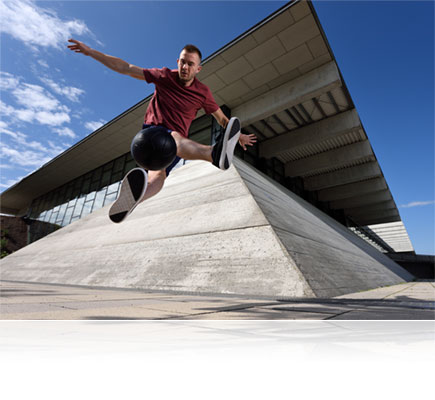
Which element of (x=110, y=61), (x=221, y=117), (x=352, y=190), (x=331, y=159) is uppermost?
(x=352, y=190)

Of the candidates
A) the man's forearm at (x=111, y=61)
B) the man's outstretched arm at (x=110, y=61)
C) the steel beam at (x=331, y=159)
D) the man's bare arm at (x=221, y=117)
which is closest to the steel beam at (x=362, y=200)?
the steel beam at (x=331, y=159)

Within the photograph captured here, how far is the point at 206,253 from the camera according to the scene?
4.52 m

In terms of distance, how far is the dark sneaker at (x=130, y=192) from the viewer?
3.00 meters

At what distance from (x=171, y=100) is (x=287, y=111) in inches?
496

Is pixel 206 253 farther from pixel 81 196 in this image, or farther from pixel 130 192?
pixel 81 196

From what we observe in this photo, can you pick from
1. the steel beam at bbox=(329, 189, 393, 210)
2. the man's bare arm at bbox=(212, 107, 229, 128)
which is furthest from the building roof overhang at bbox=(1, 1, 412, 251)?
the man's bare arm at bbox=(212, 107, 229, 128)

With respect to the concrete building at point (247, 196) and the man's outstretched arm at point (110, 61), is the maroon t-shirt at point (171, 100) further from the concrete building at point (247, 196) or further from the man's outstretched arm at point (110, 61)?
the concrete building at point (247, 196)

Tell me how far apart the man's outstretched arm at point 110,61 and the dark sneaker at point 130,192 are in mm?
1247

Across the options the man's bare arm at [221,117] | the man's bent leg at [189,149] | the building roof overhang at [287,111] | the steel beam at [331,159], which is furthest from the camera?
the steel beam at [331,159]

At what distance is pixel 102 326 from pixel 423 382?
1354mm

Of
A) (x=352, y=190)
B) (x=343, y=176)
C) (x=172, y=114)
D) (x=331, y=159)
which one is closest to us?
(x=172, y=114)

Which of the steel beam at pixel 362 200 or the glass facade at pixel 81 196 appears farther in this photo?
the steel beam at pixel 362 200

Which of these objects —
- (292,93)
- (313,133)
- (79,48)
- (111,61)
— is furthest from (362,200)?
(79,48)

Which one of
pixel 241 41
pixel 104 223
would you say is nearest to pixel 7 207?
pixel 104 223
